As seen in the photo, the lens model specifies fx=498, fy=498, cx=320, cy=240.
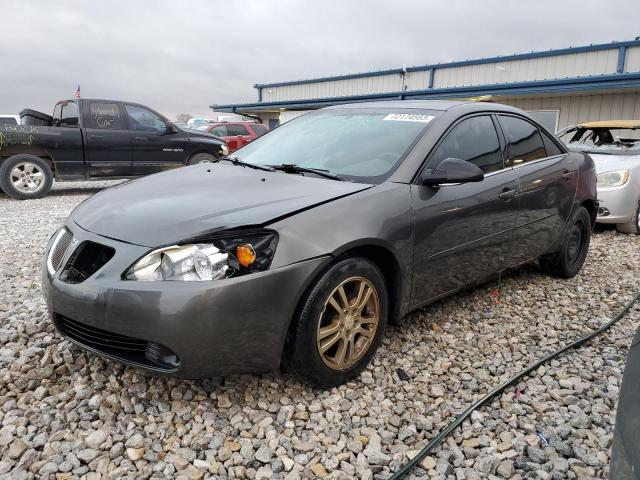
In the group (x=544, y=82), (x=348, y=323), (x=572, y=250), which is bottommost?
(x=572, y=250)

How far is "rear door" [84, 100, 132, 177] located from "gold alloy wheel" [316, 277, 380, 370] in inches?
328

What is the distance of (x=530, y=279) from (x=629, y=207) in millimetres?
3206

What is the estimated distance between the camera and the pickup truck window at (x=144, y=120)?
9969 mm

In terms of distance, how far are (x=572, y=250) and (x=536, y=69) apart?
37.9ft

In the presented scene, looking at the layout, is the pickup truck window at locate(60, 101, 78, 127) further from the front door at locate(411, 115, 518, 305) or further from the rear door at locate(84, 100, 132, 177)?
the front door at locate(411, 115, 518, 305)

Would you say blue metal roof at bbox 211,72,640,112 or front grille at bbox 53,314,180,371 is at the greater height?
blue metal roof at bbox 211,72,640,112

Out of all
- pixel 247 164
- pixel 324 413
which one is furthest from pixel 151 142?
pixel 324 413

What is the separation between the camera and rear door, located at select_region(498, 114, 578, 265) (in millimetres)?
3773

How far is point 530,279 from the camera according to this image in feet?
15.1

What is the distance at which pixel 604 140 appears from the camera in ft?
25.7

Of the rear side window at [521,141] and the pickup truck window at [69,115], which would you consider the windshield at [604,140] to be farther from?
the pickup truck window at [69,115]

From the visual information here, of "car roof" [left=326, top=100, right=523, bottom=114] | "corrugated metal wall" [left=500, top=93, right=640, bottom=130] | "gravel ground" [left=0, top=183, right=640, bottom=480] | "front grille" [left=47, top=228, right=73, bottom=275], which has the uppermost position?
"corrugated metal wall" [left=500, top=93, right=640, bottom=130]

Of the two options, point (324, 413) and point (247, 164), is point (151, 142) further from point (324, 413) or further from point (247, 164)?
point (324, 413)

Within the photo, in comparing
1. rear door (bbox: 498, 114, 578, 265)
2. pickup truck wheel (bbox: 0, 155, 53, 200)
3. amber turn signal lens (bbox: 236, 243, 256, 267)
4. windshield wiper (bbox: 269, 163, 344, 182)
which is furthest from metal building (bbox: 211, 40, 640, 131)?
amber turn signal lens (bbox: 236, 243, 256, 267)
